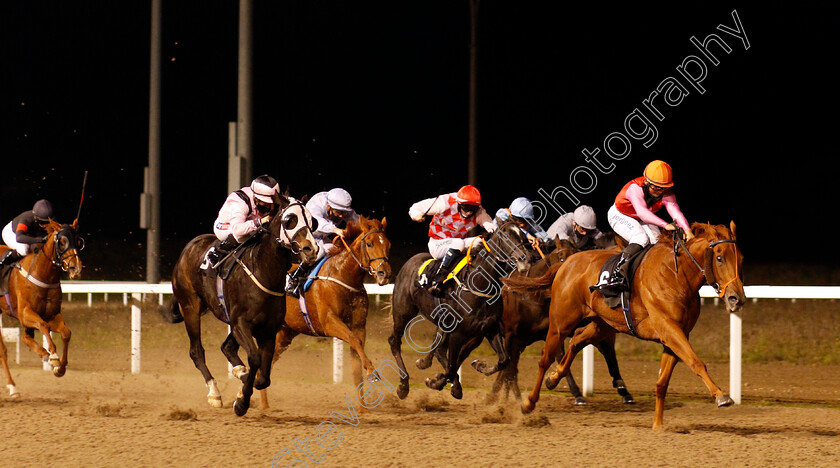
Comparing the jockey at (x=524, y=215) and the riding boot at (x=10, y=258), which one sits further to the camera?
the riding boot at (x=10, y=258)

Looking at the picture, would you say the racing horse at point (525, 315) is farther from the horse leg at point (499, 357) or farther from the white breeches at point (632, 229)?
the white breeches at point (632, 229)

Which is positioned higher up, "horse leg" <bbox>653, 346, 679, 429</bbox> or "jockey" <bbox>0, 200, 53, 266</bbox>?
"jockey" <bbox>0, 200, 53, 266</bbox>

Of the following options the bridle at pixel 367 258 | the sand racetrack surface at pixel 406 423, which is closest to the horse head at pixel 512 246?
the bridle at pixel 367 258

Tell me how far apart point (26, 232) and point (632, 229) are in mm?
5531

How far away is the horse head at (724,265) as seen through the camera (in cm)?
594

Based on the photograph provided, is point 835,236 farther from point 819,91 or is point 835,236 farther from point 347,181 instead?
point 347,181

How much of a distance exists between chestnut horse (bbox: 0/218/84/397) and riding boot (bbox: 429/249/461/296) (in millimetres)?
3241

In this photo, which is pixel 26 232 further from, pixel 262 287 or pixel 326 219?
pixel 262 287

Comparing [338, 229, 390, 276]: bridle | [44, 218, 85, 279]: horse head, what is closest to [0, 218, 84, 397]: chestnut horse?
[44, 218, 85, 279]: horse head

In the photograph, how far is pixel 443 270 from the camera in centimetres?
770

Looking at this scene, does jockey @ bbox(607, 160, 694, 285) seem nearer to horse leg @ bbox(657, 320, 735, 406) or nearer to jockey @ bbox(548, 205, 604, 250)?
horse leg @ bbox(657, 320, 735, 406)

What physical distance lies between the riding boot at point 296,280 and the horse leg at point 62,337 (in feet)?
7.03

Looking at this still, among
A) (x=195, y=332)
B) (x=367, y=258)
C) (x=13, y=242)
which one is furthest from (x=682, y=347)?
(x=13, y=242)

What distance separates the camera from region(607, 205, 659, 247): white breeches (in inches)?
283
